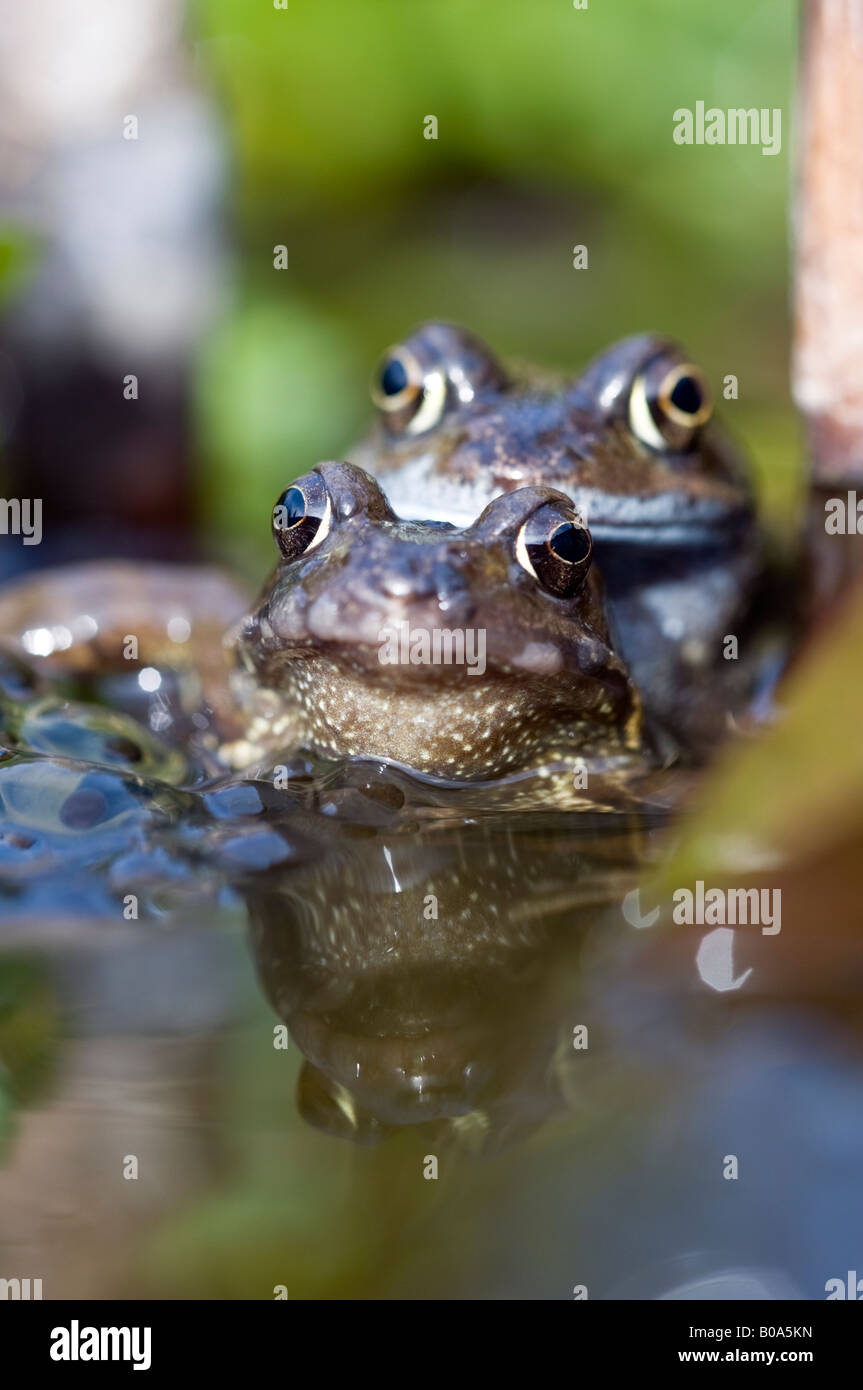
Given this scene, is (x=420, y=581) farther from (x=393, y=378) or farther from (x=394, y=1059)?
(x=393, y=378)

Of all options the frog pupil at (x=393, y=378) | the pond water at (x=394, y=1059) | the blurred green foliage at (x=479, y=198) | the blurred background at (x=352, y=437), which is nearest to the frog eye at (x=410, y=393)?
the frog pupil at (x=393, y=378)

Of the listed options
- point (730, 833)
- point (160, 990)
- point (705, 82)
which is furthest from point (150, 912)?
point (705, 82)

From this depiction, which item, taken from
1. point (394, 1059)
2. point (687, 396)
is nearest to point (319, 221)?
point (687, 396)

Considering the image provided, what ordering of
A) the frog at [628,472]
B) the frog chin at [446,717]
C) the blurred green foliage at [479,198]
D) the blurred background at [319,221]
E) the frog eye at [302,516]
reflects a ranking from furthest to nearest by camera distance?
the blurred green foliage at [479,198] < the blurred background at [319,221] < the frog at [628,472] < the frog eye at [302,516] < the frog chin at [446,717]

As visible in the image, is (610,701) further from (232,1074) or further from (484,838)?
(232,1074)

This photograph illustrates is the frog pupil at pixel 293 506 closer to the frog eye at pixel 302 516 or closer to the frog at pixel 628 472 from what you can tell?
the frog eye at pixel 302 516
